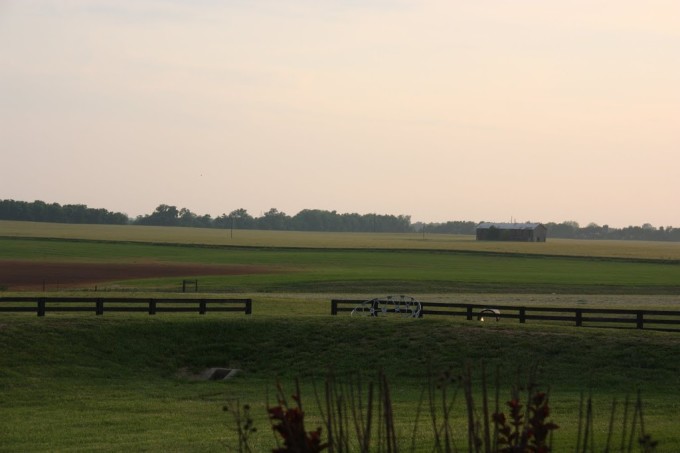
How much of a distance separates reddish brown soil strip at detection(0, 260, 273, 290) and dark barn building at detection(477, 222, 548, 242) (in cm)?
10471

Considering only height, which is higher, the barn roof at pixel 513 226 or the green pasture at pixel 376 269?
the barn roof at pixel 513 226

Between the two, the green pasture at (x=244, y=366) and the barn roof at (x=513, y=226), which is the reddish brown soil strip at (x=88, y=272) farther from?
the barn roof at (x=513, y=226)

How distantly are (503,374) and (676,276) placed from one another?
55.4 meters

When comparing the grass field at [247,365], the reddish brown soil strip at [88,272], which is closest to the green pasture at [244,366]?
the grass field at [247,365]

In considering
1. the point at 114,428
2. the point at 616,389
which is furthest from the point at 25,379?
the point at 616,389

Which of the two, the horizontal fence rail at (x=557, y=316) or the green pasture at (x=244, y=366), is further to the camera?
the horizontal fence rail at (x=557, y=316)

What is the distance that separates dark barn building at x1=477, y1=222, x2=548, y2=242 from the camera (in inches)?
7298

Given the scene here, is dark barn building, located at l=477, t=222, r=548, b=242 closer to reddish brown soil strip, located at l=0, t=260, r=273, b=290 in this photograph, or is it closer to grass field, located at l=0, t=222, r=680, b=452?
reddish brown soil strip, located at l=0, t=260, r=273, b=290

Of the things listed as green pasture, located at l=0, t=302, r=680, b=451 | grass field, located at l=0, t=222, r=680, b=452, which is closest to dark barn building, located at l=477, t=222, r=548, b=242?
grass field, located at l=0, t=222, r=680, b=452

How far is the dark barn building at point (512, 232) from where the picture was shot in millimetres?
185375

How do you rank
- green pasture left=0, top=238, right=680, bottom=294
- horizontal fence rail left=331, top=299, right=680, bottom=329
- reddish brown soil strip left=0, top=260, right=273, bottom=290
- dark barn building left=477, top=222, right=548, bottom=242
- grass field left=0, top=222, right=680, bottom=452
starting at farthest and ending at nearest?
dark barn building left=477, top=222, right=548, bottom=242
reddish brown soil strip left=0, top=260, right=273, bottom=290
green pasture left=0, top=238, right=680, bottom=294
horizontal fence rail left=331, top=299, right=680, bottom=329
grass field left=0, top=222, right=680, bottom=452

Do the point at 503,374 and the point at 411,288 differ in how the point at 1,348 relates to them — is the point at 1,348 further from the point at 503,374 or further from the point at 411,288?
the point at 411,288

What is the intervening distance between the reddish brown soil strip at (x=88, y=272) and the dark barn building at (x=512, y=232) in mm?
104707

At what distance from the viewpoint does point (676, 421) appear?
864 inches
